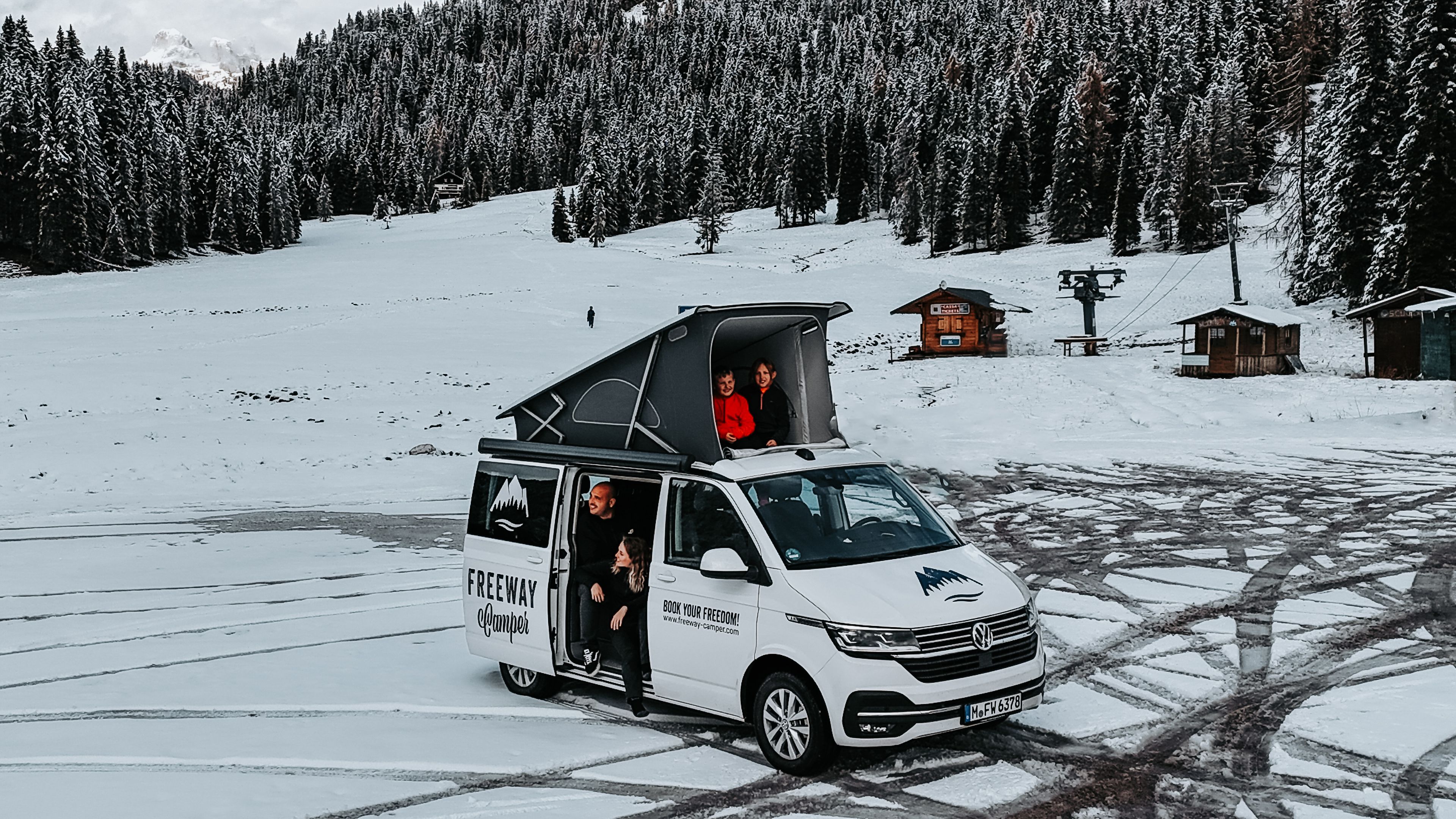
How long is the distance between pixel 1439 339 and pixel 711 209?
230 feet

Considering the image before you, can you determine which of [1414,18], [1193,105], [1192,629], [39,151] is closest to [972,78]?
[1193,105]

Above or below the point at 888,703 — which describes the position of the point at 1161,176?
above

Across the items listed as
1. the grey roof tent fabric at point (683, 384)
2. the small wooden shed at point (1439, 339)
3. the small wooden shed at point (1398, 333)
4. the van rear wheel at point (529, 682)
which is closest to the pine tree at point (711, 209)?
the small wooden shed at point (1398, 333)

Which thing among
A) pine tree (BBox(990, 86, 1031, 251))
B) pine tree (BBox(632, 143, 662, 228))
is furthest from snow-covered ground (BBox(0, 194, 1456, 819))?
pine tree (BBox(632, 143, 662, 228))

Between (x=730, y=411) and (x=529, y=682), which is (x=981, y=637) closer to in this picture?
(x=730, y=411)

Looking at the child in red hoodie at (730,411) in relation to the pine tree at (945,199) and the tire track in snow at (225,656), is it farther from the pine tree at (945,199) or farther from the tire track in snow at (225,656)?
the pine tree at (945,199)

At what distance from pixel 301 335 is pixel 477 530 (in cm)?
4414

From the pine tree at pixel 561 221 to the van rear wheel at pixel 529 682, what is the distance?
10454 centimetres

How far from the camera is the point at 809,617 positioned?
6.49 metres

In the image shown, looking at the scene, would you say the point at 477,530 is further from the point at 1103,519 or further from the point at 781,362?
the point at 1103,519

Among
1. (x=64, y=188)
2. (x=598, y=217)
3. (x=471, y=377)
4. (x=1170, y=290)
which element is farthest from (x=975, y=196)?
(x=64, y=188)

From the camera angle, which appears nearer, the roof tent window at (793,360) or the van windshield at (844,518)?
the van windshield at (844,518)

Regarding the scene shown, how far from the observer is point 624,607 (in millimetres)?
7727

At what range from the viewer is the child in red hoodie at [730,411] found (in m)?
8.68
